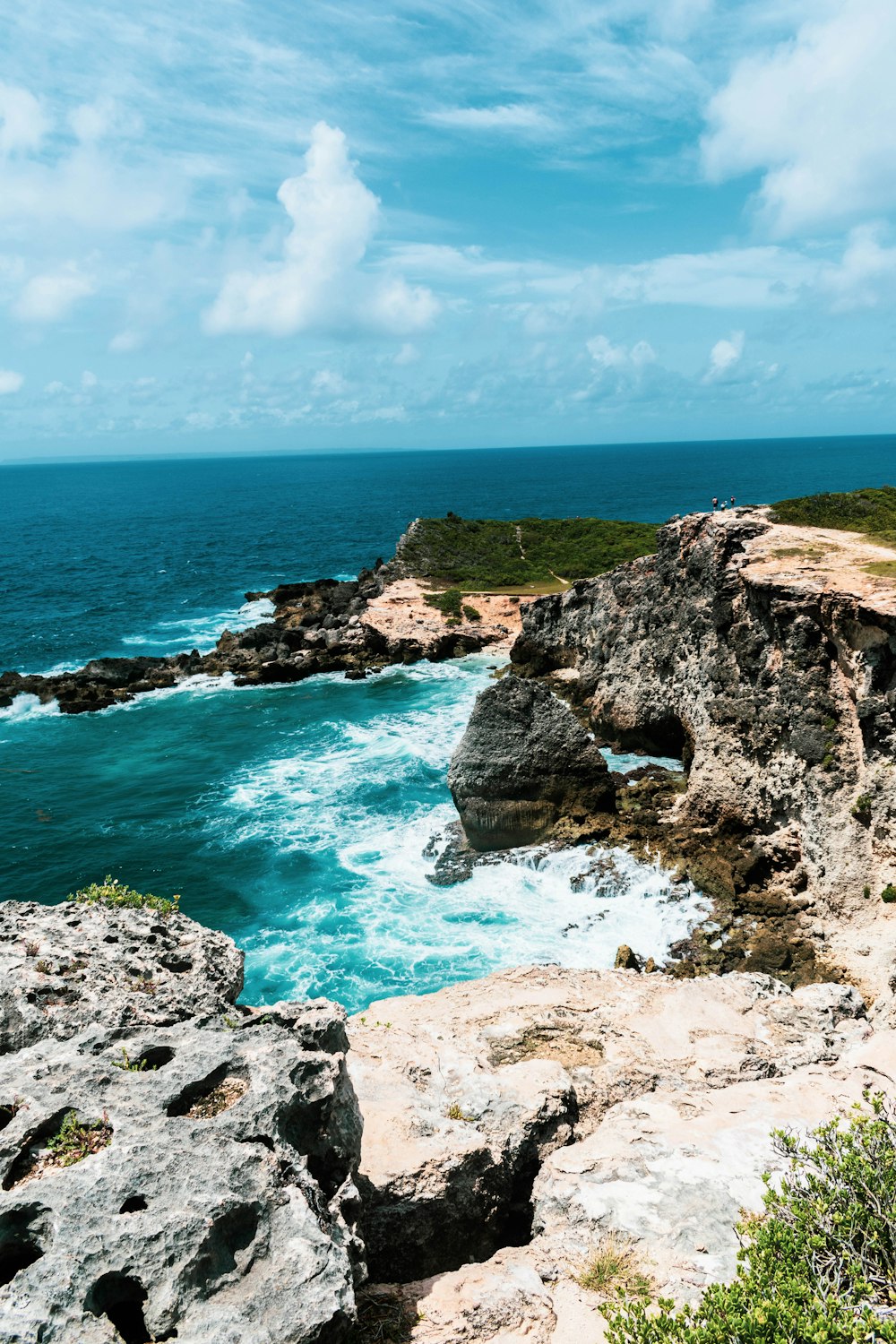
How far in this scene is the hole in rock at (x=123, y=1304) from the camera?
22.1ft

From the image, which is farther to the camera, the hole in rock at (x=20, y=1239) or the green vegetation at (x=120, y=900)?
the green vegetation at (x=120, y=900)

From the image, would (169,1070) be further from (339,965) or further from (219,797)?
(219,797)

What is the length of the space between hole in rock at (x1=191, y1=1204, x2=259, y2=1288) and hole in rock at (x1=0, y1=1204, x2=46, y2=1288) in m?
1.37

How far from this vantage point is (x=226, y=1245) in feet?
23.6

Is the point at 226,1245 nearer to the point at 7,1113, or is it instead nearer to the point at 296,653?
the point at 7,1113

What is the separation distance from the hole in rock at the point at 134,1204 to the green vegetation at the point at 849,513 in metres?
30.0

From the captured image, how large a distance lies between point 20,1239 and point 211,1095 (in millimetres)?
2027

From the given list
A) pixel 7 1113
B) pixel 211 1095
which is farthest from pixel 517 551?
pixel 7 1113

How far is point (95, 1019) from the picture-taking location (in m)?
10.1

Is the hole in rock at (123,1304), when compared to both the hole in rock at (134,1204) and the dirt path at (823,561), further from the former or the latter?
the dirt path at (823,561)

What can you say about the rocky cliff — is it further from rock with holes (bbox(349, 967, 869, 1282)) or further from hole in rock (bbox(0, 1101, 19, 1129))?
hole in rock (bbox(0, 1101, 19, 1129))

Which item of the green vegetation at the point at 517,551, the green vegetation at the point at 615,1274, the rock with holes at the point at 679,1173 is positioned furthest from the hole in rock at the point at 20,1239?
the green vegetation at the point at 517,551

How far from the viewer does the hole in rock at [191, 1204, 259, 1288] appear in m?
7.00

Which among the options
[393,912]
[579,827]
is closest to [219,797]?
[393,912]
